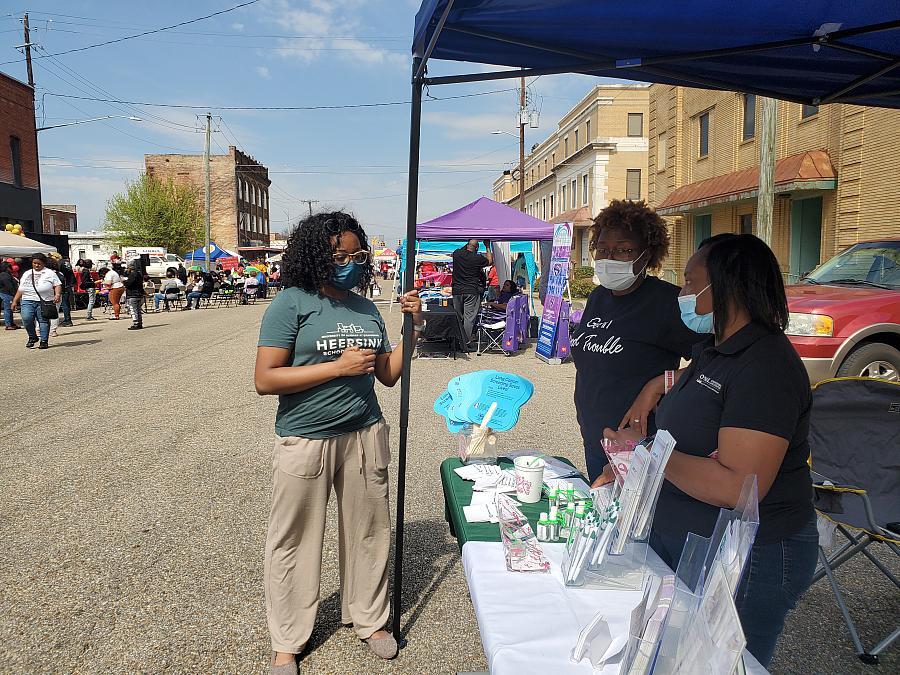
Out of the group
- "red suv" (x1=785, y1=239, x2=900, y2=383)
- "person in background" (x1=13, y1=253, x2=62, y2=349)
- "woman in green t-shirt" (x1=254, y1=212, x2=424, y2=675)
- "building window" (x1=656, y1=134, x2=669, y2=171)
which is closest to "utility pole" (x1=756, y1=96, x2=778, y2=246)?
"red suv" (x1=785, y1=239, x2=900, y2=383)

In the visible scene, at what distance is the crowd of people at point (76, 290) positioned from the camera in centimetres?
1358

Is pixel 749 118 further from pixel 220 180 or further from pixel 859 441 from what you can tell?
pixel 220 180

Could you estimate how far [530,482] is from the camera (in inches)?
106

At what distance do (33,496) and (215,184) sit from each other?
205ft

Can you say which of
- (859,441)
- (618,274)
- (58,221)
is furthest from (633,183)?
(58,221)

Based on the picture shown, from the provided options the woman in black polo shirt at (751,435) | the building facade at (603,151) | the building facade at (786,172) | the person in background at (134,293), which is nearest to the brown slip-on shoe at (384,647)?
the woman in black polo shirt at (751,435)

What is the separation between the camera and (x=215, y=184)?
206 feet

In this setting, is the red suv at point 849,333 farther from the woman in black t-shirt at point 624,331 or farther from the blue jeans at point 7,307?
the blue jeans at point 7,307

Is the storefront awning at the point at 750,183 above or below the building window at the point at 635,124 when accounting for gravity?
below

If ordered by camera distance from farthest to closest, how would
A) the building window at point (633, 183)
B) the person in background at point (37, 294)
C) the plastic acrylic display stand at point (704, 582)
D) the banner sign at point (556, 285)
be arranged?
the building window at point (633, 183)
the person in background at point (37, 294)
the banner sign at point (556, 285)
the plastic acrylic display stand at point (704, 582)

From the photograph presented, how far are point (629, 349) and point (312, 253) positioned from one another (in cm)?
145

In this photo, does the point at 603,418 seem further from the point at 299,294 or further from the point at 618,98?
the point at 618,98

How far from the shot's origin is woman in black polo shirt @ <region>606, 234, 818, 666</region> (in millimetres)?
1771

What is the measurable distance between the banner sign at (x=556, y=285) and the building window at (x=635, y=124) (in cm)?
3306
